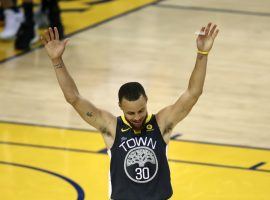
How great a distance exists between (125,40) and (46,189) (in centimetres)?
614

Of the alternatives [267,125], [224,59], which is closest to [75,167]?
[267,125]

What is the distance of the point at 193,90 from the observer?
639 centimetres

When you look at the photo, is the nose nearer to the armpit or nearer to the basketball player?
the basketball player

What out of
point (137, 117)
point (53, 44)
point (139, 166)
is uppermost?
point (53, 44)

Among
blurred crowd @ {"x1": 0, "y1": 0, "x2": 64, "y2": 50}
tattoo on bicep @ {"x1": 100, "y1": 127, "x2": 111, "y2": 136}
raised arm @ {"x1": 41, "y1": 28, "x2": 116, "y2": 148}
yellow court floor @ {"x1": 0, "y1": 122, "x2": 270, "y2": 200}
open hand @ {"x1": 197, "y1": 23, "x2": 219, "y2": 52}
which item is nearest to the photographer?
open hand @ {"x1": 197, "y1": 23, "x2": 219, "y2": 52}

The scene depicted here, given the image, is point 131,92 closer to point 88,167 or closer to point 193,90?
point 193,90

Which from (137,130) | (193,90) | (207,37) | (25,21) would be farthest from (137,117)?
(25,21)

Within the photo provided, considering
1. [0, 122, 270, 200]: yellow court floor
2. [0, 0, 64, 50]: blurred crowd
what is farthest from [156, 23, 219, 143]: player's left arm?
[0, 0, 64, 50]: blurred crowd

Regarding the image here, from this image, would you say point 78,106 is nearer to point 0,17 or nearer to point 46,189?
point 46,189

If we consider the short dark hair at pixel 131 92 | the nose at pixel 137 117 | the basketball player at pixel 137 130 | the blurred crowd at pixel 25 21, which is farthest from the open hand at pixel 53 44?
the blurred crowd at pixel 25 21

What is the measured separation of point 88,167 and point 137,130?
9.72ft

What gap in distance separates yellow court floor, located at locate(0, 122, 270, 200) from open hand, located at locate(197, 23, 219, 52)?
249 centimetres

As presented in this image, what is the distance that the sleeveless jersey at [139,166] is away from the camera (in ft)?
20.6

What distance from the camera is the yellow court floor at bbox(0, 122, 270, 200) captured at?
8.59m
